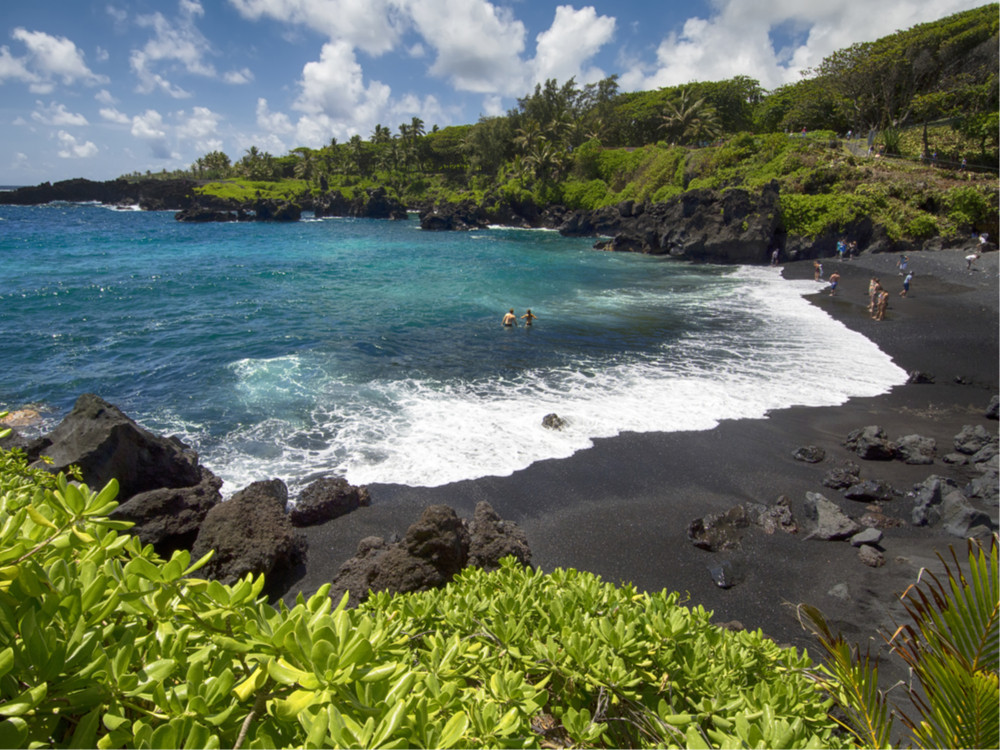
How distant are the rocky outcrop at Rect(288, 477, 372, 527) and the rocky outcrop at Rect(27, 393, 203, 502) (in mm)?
2539

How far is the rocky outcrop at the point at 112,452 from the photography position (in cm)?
912

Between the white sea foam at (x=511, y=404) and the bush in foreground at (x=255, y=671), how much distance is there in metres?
8.43

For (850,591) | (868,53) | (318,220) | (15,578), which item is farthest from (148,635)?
(318,220)

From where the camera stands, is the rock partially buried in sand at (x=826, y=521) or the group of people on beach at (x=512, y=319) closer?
the rock partially buried in sand at (x=826, y=521)

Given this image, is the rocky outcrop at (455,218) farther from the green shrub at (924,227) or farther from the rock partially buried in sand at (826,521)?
the rock partially buried in sand at (826,521)

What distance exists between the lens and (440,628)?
10.3ft

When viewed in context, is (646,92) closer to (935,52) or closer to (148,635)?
(935,52)

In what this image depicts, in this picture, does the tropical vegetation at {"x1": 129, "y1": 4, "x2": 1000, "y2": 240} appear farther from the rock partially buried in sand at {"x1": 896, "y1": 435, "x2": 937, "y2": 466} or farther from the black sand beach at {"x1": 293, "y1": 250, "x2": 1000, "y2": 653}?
the rock partially buried in sand at {"x1": 896, "y1": 435, "x2": 937, "y2": 466}

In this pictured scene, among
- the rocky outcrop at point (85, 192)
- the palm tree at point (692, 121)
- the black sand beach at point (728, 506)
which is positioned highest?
the palm tree at point (692, 121)

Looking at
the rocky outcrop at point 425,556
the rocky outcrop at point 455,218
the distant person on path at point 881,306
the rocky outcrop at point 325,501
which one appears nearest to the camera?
the rocky outcrop at point 425,556

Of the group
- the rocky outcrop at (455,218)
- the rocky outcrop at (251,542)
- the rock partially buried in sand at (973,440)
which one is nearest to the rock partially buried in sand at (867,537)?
the rock partially buried in sand at (973,440)

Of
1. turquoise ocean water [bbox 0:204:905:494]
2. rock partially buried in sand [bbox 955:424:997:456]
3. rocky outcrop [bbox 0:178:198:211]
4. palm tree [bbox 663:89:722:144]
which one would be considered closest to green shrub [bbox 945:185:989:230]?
turquoise ocean water [bbox 0:204:905:494]

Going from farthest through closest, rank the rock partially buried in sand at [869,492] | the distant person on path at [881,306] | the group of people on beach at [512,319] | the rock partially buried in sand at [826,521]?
the group of people on beach at [512,319] → the distant person on path at [881,306] → the rock partially buried in sand at [869,492] → the rock partially buried in sand at [826,521]

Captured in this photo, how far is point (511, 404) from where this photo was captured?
47.6 ft
